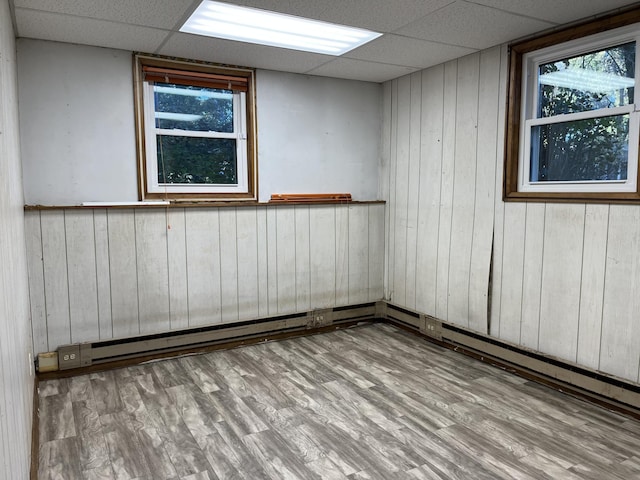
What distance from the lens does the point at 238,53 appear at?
3.57 m

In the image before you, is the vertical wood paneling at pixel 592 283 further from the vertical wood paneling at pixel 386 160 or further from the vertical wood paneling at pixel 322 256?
the vertical wood paneling at pixel 322 256

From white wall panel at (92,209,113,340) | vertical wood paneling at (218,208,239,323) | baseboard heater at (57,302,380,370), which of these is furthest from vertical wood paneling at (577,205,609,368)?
white wall panel at (92,209,113,340)

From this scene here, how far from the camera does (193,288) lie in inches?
150

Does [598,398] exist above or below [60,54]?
below

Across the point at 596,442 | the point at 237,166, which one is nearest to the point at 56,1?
the point at 237,166

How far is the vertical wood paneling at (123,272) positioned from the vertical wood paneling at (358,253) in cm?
202

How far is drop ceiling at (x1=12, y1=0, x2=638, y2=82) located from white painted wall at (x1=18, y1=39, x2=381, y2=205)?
20 cm

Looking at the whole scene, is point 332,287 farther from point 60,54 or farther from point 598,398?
point 60,54

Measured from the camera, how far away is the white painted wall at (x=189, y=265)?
332 cm

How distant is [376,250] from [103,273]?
2.58 m

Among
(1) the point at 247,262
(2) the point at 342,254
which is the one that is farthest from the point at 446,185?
(1) the point at 247,262

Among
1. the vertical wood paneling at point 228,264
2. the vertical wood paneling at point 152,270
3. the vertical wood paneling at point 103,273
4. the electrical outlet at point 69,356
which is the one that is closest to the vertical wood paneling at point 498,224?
the vertical wood paneling at point 228,264

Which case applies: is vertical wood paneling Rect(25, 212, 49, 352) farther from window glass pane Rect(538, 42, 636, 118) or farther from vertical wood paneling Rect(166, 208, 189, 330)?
window glass pane Rect(538, 42, 636, 118)

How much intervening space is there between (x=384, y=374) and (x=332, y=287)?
127 centimetres
